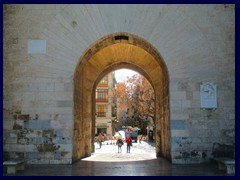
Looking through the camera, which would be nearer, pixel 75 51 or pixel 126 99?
pixel 75 51

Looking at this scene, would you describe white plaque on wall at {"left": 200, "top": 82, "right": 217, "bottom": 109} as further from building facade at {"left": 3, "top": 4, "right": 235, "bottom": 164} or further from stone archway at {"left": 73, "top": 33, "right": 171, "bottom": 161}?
stone archway at {"left": 73, "top": 33, "right": 171, "bottom": 161}

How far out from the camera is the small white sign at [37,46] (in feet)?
31.3

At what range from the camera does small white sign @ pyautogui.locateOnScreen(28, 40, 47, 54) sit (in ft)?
31.3

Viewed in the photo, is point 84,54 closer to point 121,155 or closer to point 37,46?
point 37,46

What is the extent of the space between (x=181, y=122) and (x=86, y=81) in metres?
5.26

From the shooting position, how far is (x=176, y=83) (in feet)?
30.8

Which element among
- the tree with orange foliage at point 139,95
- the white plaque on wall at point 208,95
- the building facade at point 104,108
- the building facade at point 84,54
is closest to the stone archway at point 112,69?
the building facade at point 84,54

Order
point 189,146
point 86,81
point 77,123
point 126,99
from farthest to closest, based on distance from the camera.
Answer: point 126,99, point 86,81, point 77,123, point 189,146

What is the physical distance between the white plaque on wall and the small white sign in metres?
5.42

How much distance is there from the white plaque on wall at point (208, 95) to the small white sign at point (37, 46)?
5.42 meters

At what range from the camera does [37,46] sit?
955cm

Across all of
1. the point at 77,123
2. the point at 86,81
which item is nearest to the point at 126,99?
the point at 86,81

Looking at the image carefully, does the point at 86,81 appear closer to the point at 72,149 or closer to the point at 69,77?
the point at 69,77

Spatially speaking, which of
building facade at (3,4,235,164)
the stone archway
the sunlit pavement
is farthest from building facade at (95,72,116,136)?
building facade at (3,4,235,164)
